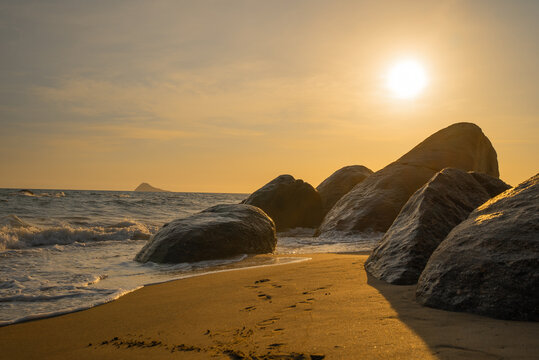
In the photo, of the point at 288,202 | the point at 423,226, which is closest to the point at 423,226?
the point at 423,226

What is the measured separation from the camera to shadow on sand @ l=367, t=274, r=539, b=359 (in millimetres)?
1755

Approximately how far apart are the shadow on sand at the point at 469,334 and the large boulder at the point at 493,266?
87mm

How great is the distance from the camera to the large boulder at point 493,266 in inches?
89.8

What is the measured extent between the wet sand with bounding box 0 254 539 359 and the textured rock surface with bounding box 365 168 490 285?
0.27m

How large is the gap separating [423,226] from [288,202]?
8.90 metres

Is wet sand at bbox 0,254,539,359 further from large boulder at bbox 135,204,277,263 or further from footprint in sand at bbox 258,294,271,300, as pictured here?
large boulder at bbox 135,204,277,263

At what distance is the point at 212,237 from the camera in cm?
666

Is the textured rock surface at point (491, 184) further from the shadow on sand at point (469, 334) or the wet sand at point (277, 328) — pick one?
the shadow on sand at point (469, 334)

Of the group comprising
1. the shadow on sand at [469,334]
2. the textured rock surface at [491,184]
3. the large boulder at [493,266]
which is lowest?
the shadow on sand at [469,334]

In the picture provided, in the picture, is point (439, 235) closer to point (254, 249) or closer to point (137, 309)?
point (137, 309)

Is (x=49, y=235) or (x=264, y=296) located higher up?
(x=49, y=235)

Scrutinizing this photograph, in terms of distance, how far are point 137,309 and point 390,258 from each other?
7.92 feet

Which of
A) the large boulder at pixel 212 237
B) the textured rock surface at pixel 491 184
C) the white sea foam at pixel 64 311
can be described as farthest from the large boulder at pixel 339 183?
the white sea foam at pixel 64 311

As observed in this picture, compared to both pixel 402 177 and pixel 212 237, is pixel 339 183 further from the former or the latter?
pixel 212 237
